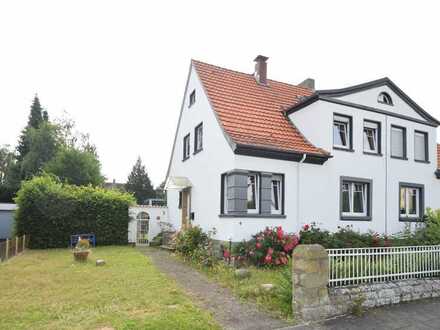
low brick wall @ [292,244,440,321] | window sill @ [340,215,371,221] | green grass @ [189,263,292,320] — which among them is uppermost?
window sill @ [340,215,371,221]

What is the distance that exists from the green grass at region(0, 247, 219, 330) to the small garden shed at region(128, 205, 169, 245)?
835cm

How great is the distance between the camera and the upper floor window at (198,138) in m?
16.2

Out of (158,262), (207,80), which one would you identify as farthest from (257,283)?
(207,80)

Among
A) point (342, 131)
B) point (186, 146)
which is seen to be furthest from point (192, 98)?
point (342, 131)

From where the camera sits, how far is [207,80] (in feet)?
51.4

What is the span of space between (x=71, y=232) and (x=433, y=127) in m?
18.7

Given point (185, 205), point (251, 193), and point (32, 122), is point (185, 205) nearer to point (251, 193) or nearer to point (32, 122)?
point (251, 193)

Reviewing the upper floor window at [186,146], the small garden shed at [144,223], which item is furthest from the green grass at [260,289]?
the small garden shed at [144,223]

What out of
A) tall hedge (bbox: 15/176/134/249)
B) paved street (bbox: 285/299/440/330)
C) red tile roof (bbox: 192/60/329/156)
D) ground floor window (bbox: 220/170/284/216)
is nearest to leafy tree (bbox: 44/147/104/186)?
tall hedge (bbox: 15/176/134/249)

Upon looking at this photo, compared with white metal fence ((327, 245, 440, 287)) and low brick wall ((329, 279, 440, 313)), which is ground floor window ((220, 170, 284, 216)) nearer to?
white metal fence ((327, 245, 440, 287))

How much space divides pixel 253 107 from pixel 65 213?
11115 mm

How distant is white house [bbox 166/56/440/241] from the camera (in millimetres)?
12461

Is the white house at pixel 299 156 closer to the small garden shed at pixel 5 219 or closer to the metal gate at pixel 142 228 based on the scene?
the metal gate at pixel 142 228

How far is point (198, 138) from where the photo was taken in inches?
658
